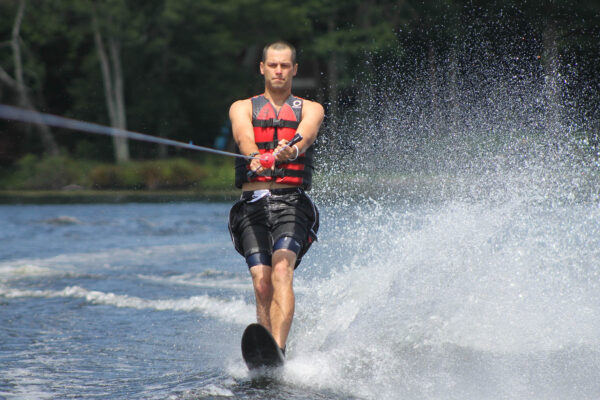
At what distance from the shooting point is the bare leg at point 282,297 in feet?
12.8

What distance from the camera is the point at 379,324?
451 cm

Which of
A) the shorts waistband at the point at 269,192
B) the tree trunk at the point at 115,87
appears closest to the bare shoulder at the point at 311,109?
the shorts waistband at the point at 269,192

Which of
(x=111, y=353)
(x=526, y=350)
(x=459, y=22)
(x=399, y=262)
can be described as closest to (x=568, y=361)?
(x=526, y=350)

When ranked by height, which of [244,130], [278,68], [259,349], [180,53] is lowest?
[259,349]

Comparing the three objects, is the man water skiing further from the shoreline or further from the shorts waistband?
the shoreline

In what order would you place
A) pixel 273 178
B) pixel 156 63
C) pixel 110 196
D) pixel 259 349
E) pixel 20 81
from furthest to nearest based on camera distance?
pixel 156 63, pixel 20 81, pixel 110 196, pixel 273 178, pixel 259 349

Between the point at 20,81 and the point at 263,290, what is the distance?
27351mm

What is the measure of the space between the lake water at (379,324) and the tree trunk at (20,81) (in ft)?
77.6

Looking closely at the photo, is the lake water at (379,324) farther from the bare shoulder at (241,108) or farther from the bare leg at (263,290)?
the bare shoulder at (241,108)

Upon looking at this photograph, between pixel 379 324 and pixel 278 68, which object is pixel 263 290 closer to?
pixel 379 324

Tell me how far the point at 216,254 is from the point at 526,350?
5.45 meters

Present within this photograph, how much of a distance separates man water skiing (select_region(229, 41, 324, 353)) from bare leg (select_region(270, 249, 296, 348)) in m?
0.01

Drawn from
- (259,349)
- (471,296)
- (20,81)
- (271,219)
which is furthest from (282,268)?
(20,81)

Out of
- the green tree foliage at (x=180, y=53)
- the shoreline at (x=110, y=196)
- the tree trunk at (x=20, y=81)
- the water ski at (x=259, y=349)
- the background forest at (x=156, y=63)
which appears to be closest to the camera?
the water ski at (x=259, y=349)
